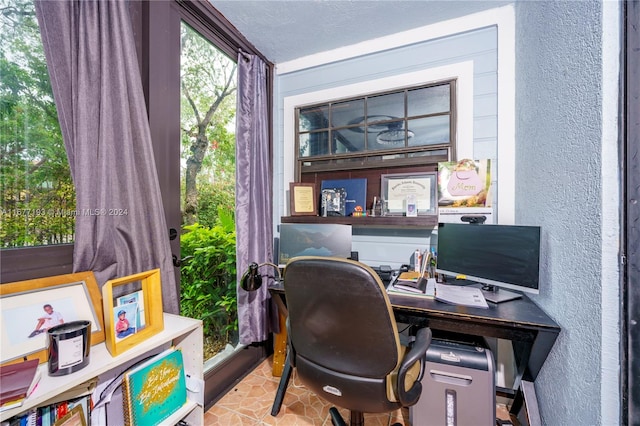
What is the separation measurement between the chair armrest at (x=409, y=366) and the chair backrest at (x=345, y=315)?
4 centimetres

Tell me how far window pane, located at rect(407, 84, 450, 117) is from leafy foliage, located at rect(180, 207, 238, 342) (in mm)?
1677

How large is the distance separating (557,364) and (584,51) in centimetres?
131

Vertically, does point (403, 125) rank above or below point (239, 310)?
above

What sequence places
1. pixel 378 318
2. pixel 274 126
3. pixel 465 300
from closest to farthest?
pixel 378 318 < pixel 465 300 < pixel 274 126

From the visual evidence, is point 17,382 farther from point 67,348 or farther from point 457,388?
point 457,388

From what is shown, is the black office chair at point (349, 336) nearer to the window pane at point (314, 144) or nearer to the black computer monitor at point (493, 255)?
the black computer monitor at point (493, 255)

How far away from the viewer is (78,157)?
1.00m

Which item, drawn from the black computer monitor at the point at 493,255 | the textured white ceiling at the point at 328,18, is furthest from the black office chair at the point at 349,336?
the textured white ceiling at the point at 328,18

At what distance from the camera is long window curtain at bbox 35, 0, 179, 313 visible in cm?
100

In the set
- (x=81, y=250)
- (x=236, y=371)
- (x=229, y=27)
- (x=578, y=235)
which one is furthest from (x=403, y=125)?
(x=236, y=371)

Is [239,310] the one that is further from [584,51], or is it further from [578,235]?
[584,51]

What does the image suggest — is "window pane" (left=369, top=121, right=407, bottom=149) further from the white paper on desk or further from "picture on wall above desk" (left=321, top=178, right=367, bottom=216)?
the white paper on desk

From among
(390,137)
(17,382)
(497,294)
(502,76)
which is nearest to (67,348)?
(17,382)

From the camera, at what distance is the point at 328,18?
6.04 ft
